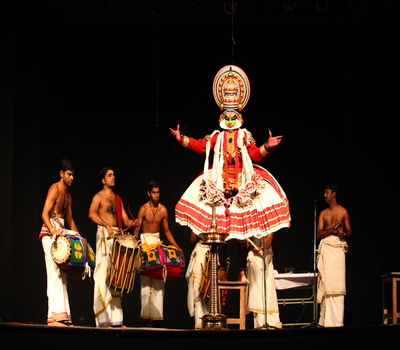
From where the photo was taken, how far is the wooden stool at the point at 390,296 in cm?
905

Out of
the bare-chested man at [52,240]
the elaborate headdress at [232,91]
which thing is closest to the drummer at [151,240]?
the bare-chested man at [52,240]

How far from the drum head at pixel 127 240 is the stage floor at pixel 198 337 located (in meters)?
2.62

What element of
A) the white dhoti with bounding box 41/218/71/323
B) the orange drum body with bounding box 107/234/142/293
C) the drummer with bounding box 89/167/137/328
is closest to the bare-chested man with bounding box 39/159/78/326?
the white dhoti with bounding box 41/218/71/323

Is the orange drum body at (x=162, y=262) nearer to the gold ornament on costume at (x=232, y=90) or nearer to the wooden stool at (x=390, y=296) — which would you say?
the gold ornament on costume at (x=232, y=90)

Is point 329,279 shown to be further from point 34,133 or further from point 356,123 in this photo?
point 34,133

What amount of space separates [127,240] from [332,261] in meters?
2.30

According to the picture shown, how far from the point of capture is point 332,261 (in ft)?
31.3

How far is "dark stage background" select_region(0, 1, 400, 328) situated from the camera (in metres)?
10.7

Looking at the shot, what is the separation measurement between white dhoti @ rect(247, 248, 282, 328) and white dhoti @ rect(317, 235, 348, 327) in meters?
0.97

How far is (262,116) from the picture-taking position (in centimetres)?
1087

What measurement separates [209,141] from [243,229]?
110cm

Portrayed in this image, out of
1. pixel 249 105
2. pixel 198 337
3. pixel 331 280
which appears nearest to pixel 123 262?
pixel 331 280

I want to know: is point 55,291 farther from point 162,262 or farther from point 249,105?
→ point 249,105

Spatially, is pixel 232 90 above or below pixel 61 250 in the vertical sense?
above
